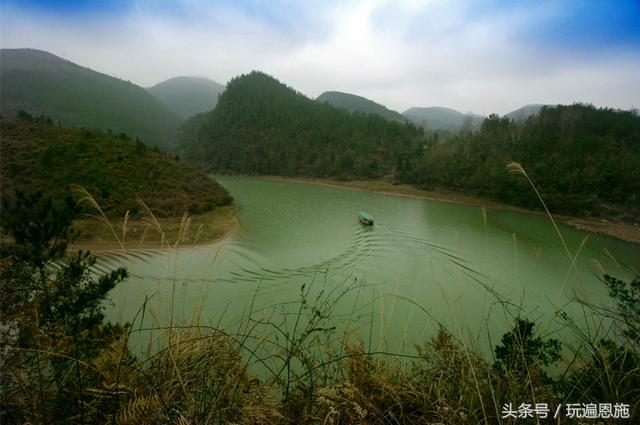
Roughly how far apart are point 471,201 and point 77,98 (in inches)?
5047

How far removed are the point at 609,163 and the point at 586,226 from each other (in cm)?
1016

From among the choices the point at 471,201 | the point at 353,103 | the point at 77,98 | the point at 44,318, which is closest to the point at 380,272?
the point at 44,318

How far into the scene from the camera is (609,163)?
91.0 feet

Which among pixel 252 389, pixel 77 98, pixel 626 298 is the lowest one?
pixel 626 298

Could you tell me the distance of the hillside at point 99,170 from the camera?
54.1 feet

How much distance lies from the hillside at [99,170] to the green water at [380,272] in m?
5.03

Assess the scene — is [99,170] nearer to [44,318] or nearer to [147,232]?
[147,232]

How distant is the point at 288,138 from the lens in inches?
2869

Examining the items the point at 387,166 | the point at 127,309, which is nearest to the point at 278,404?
the point at 127,309

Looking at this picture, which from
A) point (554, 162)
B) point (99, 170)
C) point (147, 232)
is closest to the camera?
point (147, 232)

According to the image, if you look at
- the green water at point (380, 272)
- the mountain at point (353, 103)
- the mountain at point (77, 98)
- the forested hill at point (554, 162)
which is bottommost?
the green water at point (380, 272)

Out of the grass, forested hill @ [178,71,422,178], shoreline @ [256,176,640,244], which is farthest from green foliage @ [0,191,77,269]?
forested hill @ [178,71,422,178]

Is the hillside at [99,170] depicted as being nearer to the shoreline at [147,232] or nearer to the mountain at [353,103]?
the shoreline at [147,232]

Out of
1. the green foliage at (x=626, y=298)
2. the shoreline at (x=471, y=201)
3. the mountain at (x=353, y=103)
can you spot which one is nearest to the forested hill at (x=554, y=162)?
the shoreline at (x=471, y=201)
